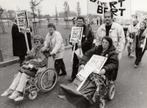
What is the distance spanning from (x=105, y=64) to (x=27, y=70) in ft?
4.49

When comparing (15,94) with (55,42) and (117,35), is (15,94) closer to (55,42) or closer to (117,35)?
(55,42)

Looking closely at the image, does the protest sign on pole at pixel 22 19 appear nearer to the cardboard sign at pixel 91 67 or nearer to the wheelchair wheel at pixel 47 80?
the wheelchair wheel at pixel 47 80

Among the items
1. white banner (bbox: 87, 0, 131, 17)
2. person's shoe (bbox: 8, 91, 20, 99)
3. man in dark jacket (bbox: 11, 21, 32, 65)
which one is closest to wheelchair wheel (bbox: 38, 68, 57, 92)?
person's shoe (bbox: 8, 91, 20, 99)

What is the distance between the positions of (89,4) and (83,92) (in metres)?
2.23

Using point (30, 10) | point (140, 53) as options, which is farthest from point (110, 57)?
point (30, 10)

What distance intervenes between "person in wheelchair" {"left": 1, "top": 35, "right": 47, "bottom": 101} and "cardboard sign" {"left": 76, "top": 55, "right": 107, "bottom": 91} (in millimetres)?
929

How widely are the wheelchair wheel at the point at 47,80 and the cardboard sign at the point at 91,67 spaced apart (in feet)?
2.50

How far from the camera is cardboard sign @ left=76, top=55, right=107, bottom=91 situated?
96.9 inches

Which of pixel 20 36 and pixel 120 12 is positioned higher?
pixel 120 12

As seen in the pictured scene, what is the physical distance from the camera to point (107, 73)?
265cm

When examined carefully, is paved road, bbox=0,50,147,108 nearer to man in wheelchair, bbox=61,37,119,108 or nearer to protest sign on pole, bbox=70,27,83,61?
man in wheelchair, bbox=61,37,119,108

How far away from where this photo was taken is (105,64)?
2.68m

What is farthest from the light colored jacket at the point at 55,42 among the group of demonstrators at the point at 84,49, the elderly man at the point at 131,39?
the elderly man at the point at 131,39

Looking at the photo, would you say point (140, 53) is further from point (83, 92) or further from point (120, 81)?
point (83, 92)
